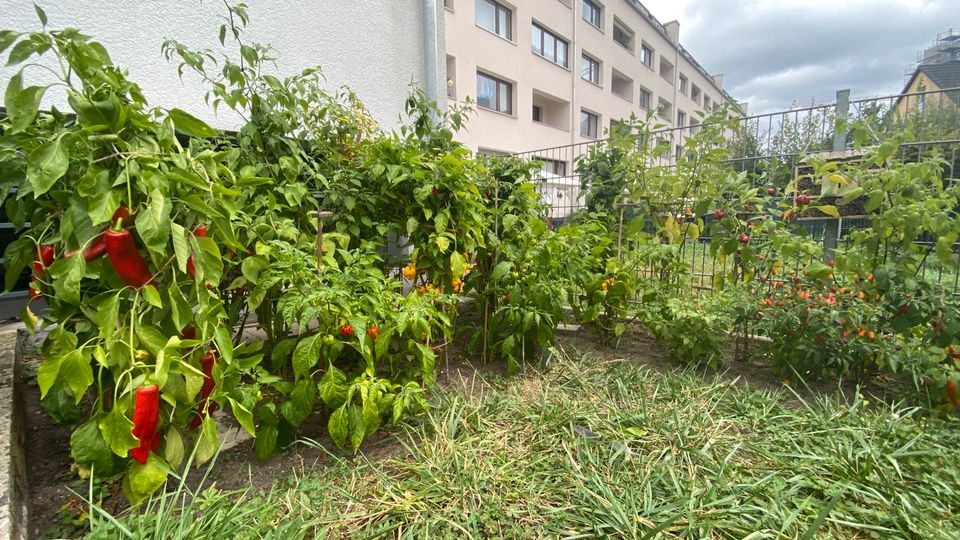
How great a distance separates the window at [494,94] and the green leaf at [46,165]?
10.6 m

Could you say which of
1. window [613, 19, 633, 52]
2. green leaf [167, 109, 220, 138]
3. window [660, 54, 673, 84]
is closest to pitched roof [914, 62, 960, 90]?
green leaf [167, 109, 220, 138]

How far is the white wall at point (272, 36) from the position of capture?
Result: 2.81m

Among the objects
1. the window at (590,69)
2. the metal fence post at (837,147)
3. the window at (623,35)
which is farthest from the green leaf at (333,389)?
the window at (623,35)

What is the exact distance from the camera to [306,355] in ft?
5.16

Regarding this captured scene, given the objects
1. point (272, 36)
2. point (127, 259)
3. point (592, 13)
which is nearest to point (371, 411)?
point (127, 259)

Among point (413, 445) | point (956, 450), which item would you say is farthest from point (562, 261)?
point (956, 450)

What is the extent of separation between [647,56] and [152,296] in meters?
21.9

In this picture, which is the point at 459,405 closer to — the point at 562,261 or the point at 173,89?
the point at 562,261

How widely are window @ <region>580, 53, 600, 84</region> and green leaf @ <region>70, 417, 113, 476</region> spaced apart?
15640 mm

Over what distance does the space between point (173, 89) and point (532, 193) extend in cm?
287

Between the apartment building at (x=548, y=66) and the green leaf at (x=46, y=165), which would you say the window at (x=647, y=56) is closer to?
the apartment building at (x=548, y=66)

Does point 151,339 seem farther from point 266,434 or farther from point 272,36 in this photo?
point 272,36

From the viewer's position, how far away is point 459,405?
6.79 ft

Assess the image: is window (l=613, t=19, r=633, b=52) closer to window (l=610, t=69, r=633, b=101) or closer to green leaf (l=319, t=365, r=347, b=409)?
window (l=610, t=69, r=633, b=101)
